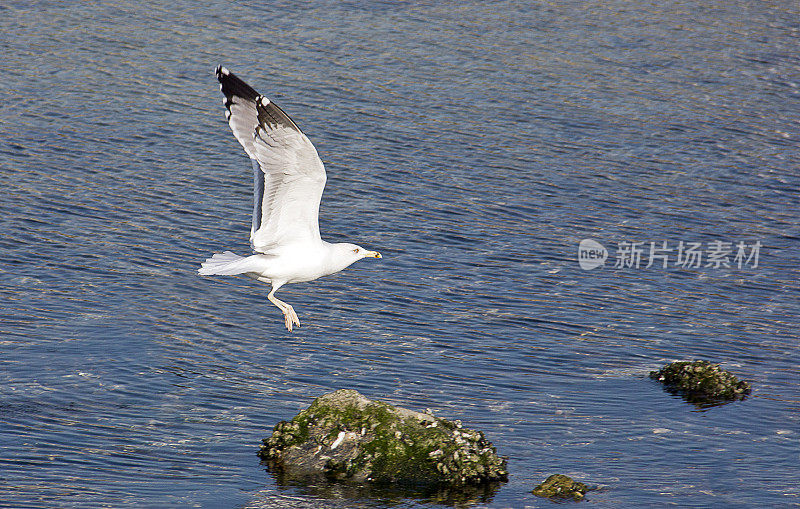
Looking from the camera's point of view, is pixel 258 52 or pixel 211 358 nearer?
pixel 211 358

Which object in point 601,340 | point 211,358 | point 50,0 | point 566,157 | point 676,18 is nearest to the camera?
point 211,358

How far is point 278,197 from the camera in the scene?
1341 cm

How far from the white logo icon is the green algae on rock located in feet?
28.7

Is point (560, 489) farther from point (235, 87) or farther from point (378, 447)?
point (235, 87)

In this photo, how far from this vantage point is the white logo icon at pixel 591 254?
2252cm

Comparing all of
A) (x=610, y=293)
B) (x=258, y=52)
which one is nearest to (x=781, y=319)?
(x=610, y=293)

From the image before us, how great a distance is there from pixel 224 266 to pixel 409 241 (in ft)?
31.6

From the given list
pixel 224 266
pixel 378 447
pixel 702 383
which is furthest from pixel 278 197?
pixel 702 383

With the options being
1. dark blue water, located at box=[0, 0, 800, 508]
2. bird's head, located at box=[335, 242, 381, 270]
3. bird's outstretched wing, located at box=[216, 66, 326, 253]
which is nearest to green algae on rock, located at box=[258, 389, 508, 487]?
dark blue water, located at box=[0, 0, 800, 508]

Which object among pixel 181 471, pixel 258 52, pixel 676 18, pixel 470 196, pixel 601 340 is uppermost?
pixel 676 18

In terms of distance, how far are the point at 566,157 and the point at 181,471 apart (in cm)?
1590

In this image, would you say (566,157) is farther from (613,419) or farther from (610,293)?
(613,419)

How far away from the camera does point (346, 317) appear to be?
1958 cm

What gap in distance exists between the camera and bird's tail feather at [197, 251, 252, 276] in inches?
520
